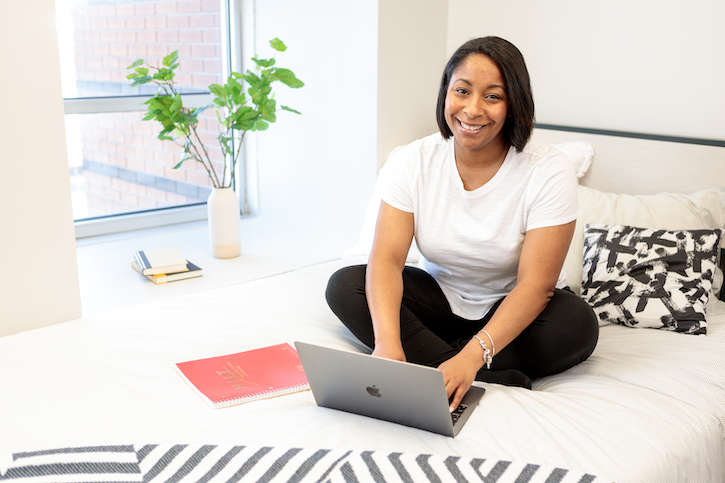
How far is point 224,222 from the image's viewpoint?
234 centimetres

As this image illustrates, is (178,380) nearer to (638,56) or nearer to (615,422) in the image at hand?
(615,422)

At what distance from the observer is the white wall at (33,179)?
159 centimetres

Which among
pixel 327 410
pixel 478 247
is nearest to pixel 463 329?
pixel 478 247

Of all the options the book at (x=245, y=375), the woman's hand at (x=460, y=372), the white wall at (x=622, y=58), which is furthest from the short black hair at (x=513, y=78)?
the white wall at (x=622, y=58)

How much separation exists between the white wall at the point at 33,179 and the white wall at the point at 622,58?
5.23 ft

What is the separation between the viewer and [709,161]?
205cm

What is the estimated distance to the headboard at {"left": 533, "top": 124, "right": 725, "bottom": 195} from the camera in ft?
6.77

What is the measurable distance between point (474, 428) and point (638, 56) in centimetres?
155

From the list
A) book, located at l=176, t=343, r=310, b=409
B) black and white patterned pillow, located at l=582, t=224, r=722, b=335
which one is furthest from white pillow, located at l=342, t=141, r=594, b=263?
book, located at l=176, t=343, r=310, b=409

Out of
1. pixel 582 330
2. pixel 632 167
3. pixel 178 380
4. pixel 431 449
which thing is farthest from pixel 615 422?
pixel 632 167

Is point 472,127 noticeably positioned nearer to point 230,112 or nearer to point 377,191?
point 377,191

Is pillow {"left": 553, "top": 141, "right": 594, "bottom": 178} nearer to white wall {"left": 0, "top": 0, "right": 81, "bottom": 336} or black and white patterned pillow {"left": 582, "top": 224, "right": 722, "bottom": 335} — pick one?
black and white patterned pillow {"left": 582, "top": 224, "right": 722, "bottom": 335}

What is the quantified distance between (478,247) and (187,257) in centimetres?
126

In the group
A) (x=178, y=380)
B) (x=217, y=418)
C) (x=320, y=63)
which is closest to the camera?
(x=217, y=418)
